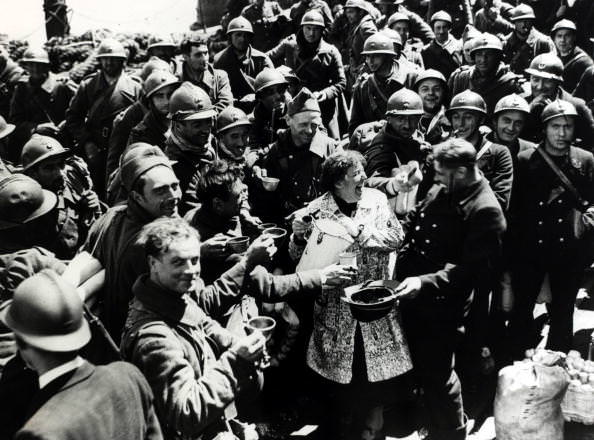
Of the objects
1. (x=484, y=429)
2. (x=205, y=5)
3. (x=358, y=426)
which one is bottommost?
(x=484, y=429)

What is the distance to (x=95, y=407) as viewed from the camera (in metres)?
2.59

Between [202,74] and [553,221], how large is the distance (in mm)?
4578

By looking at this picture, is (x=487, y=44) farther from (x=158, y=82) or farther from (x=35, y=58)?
(x=35, y=58)

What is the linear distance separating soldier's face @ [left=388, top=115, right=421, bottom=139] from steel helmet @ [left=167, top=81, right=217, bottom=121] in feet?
5.77

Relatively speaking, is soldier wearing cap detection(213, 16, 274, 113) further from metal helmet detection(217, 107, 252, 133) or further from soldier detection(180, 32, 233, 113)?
metal helmet detection(217, 107, 252, 133)

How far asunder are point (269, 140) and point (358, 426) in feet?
12.2

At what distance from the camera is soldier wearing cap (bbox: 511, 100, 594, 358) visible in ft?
19.7

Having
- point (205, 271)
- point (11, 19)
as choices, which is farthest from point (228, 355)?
point (11, 19)

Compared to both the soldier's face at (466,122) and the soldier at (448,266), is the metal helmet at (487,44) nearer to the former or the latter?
the soldier's face at (466,122)

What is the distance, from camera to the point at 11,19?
1617 cm

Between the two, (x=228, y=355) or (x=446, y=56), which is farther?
(x=446, y=56)

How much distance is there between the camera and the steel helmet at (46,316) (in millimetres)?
2609

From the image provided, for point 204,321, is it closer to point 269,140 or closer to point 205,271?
point 205,271

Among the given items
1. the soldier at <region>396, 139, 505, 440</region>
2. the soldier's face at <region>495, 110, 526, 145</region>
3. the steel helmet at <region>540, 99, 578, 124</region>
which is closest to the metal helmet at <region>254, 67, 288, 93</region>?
the soldier's face at <region>495, 110, 526, 145</region>
